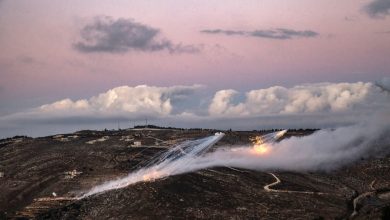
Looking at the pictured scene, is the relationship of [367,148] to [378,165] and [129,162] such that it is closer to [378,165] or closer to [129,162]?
[378,165]

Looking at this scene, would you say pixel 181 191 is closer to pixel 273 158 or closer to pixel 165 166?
pixel 165 166

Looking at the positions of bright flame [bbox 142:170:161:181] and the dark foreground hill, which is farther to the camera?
bright flame [bbox 142:170:161:181]

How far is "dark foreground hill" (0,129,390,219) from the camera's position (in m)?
124

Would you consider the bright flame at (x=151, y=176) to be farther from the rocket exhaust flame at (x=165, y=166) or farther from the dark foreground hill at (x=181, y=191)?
the dark foreground hill at (x=181, y=191)

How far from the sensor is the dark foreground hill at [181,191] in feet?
408

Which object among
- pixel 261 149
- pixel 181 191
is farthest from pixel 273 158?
pixel 181 191

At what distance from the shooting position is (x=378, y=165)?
594 feet

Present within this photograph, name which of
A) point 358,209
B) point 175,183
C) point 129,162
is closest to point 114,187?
point 175,183

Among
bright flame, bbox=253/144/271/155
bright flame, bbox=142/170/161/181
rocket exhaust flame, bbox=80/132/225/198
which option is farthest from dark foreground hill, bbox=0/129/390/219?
bright flame, bbox=253/144/271/155

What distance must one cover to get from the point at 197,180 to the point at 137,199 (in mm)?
21145

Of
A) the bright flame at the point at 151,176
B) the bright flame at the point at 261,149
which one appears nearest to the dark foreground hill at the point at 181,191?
the bright flame at the point at 151,176

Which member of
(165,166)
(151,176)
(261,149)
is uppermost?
(261,149)

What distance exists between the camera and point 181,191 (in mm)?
134750

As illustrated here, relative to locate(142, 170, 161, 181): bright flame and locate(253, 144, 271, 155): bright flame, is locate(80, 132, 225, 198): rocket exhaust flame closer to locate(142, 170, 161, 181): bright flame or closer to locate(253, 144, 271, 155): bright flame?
locate(142, 170, 161, 181): bright flame
